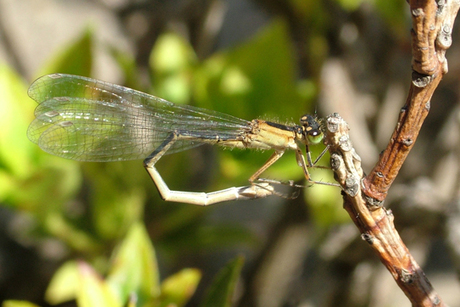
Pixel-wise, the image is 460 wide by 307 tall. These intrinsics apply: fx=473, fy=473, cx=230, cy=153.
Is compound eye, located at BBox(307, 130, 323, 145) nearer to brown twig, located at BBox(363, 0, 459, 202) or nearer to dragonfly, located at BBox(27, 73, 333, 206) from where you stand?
dragonfly, located at BBox(27, 73, 333, 206)

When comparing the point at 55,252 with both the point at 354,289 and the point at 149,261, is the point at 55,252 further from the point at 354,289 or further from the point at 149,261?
the point at 354,289

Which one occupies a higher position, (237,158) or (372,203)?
(372,203)

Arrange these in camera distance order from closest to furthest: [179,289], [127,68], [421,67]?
1. [421,67]
2. [179,289]
3. [127,68]

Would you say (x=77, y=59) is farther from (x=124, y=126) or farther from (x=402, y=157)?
(x=402, y=157)

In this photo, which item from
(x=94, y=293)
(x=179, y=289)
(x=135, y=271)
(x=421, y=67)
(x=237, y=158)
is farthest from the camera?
(x=237, y=158)

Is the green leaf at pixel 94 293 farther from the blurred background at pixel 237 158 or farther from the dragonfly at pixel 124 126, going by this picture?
the blurred background at pixel 237 158

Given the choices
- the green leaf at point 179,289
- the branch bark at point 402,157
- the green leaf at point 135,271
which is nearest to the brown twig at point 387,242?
the branch bark at point 402,157

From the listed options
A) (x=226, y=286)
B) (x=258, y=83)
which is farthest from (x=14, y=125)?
(x=226, y=286)
